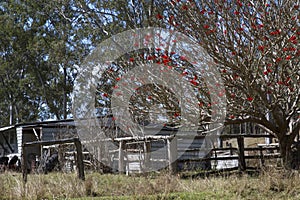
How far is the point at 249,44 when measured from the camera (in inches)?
341

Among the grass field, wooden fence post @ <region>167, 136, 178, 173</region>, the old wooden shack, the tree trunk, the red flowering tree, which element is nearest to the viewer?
the grass field

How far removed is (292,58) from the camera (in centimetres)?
881

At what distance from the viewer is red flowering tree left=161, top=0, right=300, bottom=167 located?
854cm

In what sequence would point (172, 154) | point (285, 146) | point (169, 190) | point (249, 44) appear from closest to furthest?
point (169, 190)
point (249, 44)
point (285, 146)
point (172, 154)

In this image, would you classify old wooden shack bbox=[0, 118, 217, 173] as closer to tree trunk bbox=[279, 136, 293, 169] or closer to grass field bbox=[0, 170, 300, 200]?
tree trunk bbox=[279, 136, 293, 169]

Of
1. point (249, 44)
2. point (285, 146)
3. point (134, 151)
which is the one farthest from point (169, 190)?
point (134, 151)

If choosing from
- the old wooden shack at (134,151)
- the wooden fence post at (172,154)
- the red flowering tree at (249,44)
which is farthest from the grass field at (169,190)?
the old wooden shack at (134,151)

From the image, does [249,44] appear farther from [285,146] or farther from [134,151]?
[134,151]

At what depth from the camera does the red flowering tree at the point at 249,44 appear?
8.54 meters

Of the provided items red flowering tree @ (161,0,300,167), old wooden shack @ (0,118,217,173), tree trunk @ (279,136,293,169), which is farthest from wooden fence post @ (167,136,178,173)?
tree trunk @ (279,136,293,169)

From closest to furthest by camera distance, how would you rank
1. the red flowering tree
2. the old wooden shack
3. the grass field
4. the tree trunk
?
1. the grass field
2. the red flowering tree
3. the tree trunk
4. the old wooden shack

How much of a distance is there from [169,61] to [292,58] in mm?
2571

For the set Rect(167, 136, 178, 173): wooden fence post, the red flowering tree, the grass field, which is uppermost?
the red flowering tree

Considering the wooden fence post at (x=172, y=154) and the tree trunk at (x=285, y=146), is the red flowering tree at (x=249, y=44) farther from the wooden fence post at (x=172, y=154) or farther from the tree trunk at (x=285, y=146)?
the wooden fence post at (x=172, y=154)
